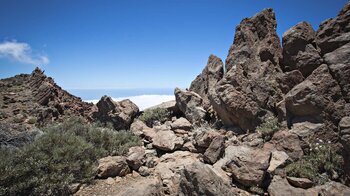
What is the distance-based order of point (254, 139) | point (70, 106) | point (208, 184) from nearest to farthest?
point (208, 184), point (254, 139), point (70, 106)

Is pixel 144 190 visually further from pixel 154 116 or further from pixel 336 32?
pixel 336 32

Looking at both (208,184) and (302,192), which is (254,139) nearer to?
(302,192)

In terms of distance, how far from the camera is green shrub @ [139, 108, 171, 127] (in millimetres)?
11703

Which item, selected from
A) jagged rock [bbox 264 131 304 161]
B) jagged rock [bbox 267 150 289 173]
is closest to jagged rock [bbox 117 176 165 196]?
jagged rock [bbox 267 150 289 173]

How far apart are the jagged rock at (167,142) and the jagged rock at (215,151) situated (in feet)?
4.73

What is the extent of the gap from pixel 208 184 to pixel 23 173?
4824 millimetres

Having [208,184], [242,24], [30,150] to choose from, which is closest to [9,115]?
[30,150]

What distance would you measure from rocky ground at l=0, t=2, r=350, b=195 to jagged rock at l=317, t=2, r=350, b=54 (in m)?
0.03

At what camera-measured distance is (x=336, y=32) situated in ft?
24.6

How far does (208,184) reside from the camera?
4.33 meters

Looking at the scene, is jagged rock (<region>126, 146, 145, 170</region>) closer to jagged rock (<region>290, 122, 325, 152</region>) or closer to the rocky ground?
the rocky ground

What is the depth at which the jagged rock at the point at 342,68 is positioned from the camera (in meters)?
6.66

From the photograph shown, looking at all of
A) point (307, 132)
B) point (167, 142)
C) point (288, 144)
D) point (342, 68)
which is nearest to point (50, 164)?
point (167, 142)

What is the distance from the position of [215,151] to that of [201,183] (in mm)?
2678
